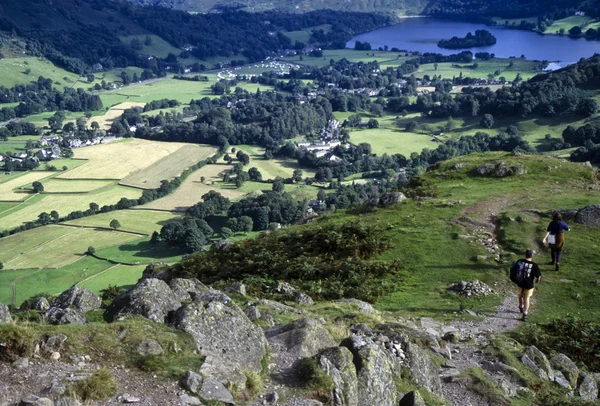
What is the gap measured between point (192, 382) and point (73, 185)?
124 meters

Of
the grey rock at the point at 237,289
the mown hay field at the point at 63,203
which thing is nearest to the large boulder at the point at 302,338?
the grey rock at the point at 237,289

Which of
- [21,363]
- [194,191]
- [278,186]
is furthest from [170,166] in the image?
[21,363]

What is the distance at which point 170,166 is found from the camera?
14638 cm

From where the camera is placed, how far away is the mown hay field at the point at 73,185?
126 m

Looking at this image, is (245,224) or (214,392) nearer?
(214,392)

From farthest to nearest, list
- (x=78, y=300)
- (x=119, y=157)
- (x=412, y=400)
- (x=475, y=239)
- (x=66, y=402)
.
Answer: (x=119, y=157) → (x=475, y=239) → (x=78, y=300) → (x=412, y=400) → (x=66, y=402)

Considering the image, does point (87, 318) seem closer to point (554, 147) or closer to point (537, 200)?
point (537, 200)

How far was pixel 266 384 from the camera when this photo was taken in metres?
16.3

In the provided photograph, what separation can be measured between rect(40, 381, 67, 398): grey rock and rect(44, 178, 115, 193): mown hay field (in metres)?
118

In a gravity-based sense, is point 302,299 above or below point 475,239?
above

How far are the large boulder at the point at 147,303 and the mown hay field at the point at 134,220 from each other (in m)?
79.3

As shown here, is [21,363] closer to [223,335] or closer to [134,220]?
[223,335]

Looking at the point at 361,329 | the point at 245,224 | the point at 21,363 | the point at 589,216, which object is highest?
the point at 21,363

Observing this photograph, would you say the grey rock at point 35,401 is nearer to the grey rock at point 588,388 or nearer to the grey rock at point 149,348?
the grey rock at point 149,348
